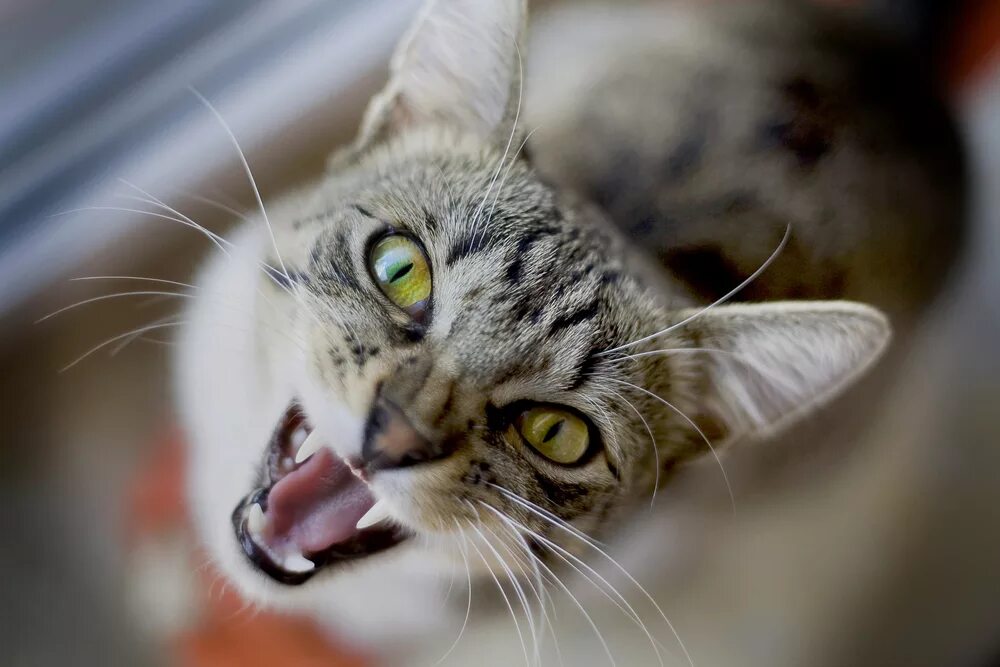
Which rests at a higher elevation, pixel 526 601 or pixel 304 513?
pixel 304 513

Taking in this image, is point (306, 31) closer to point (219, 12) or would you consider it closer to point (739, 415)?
point (219, 12)

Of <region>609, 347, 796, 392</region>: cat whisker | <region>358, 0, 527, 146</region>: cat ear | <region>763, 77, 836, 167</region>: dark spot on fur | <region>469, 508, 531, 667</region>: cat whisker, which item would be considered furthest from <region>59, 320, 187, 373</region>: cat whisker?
<region>763, 77, 836, 167</region>: dark spot on fur

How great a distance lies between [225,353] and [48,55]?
1.14ft

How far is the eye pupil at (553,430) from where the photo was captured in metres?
0.58

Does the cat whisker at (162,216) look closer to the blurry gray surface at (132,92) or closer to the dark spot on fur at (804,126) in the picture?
the blurry gray surface at (132,92)

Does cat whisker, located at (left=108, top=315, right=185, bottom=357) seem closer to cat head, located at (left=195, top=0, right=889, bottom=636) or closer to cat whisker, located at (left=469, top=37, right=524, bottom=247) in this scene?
cat head, located at (left=195, top=0, right=889, bottom=636)

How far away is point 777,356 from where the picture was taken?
0.58m

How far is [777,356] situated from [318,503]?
0.39m

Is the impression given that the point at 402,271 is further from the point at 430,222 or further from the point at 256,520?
the point at 256,520

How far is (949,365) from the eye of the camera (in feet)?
2.81

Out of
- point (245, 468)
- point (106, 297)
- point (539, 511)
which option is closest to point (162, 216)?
point (106, 297)

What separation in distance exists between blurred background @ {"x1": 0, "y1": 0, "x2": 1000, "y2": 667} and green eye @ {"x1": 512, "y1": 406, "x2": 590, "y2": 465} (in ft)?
0.89

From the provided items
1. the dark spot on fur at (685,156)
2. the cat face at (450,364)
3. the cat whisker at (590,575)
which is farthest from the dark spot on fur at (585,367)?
the dark spot on fur at (685,156)

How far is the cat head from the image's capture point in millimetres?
537
